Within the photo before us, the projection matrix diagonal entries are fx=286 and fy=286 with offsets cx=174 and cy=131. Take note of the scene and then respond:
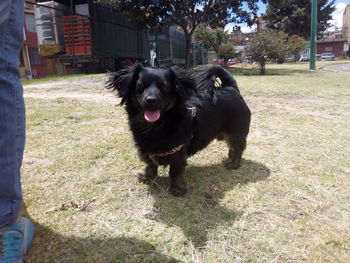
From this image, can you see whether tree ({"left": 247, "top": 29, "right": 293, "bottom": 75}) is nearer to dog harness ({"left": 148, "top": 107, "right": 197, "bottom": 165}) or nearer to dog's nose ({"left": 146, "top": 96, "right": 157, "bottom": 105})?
dog harness ({"left": 148, "top": 107, "right": 197, "bottom": 165})

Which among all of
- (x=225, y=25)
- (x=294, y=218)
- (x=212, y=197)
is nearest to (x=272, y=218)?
(x=294, y=218)

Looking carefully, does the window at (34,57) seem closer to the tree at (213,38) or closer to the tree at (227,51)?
the tree at (227,51)

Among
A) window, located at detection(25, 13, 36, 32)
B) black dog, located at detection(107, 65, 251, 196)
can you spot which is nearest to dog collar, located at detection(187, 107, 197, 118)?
black dog, located at detection(107, 65, 251, 196)

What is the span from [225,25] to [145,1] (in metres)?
5.69

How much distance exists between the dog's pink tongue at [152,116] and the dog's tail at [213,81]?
71 cm

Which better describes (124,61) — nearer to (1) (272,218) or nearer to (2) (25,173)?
(2) (25,173)

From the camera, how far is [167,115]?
6.71 feet

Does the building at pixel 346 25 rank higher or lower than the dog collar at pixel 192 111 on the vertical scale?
higher

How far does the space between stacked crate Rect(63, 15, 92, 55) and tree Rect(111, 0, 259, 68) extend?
1764mm

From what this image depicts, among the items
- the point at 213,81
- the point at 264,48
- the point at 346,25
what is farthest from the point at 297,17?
the point at 213,81

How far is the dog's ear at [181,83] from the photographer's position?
2066mm

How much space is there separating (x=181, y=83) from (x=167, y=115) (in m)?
0.27

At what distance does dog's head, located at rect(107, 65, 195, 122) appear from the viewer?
1.89 metres

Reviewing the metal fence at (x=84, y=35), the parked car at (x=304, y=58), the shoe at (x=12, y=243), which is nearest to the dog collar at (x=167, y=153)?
the shoe at (x=12, y=243)
